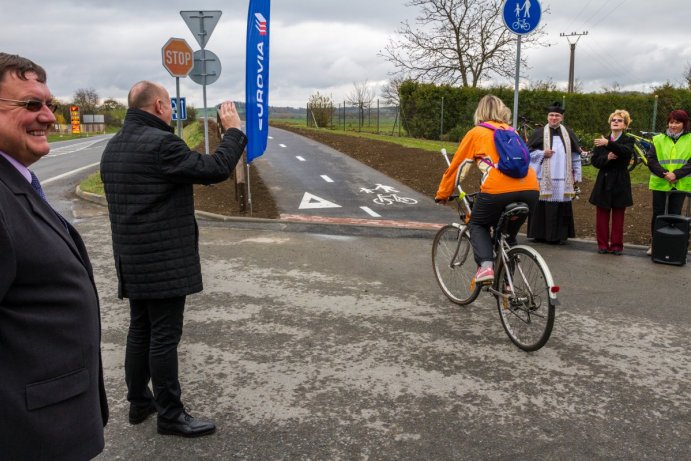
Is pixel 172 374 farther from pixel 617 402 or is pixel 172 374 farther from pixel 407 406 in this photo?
pixel 617 402

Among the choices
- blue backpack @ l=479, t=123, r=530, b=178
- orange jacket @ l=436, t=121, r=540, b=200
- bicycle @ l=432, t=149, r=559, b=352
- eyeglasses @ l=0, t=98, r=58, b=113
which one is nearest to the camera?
eyeglasses @ l=0, t=98, r=58, b=113

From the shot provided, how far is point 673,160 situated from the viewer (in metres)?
7.49

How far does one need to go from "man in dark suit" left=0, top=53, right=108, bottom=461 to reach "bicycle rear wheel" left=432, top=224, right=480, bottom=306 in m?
4.12

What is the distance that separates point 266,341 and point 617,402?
2543 millimetres

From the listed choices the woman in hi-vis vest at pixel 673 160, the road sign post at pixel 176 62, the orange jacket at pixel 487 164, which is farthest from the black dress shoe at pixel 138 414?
the road sign post at pixel 176 62

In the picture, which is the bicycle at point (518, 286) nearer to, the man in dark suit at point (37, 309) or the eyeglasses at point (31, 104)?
the man in dark suit at point (37, 309)

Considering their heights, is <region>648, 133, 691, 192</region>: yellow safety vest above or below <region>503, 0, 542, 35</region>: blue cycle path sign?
below

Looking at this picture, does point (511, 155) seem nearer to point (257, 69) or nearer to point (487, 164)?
point (487, 164)

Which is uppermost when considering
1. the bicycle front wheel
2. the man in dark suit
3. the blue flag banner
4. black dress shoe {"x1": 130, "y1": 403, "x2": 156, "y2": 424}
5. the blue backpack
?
the blue flag banner

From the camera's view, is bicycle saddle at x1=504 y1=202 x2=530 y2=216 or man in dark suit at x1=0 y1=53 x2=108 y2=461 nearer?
man in dark suit at x1=0 y1=53 x2=108 y2=461

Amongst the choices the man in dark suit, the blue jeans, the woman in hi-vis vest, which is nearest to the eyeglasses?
the man in dark suit

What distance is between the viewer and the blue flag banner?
8.76 meters

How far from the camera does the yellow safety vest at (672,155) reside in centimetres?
745

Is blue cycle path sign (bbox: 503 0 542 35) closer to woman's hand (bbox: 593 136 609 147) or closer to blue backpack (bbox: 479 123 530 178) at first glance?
woman's hand (bbox: 593 136 609 147)
